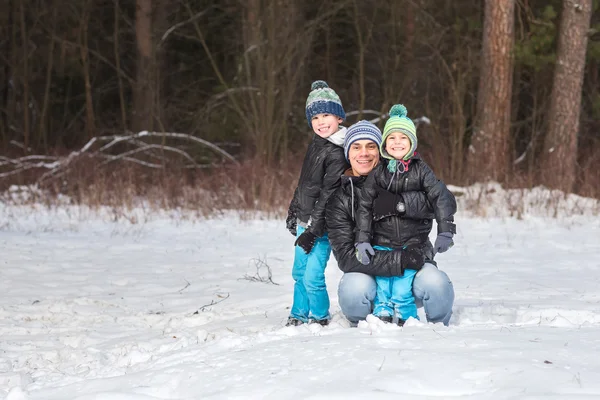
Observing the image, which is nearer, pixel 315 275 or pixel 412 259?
pixel 412 259

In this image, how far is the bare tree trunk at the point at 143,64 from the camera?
20078mm

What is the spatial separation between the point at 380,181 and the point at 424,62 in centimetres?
1582

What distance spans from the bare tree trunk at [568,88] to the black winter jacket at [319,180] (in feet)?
29.2

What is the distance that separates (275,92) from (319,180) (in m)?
10.1

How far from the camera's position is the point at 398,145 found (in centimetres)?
523

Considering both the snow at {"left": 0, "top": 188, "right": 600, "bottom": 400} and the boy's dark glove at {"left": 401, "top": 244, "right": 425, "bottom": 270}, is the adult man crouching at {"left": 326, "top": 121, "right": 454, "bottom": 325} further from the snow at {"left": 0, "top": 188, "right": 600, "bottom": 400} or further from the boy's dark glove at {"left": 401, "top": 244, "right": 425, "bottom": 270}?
the snow at {"left": 0, "top": 188, "right": 600, "bottom": 400}

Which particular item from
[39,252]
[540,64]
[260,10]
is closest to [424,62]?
[540,64]

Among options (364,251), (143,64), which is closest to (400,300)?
(364,251)

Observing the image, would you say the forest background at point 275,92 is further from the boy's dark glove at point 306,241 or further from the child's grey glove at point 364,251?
the child's grey glove at point 364,251

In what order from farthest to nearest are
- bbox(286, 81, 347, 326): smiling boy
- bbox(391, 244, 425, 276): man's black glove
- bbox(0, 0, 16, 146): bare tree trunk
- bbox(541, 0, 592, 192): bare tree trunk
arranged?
bbox(0, 0, 16, 146): bare tree trunk
bbox(541, 0, 592, 192): bare tree trunk
bbox(286, 81, 347, 326): smiling boy
bbox(391, 244, 425, 276): man's black glove

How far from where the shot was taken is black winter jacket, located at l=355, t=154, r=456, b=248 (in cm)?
520

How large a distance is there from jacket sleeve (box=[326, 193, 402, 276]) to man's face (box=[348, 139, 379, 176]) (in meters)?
0.23

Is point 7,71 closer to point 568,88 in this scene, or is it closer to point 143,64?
point 143,64

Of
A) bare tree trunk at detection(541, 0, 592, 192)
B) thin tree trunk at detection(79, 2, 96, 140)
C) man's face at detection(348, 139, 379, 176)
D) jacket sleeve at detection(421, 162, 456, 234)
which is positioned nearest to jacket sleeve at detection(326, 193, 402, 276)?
man's face at detection(348, 139, 379, 176)
